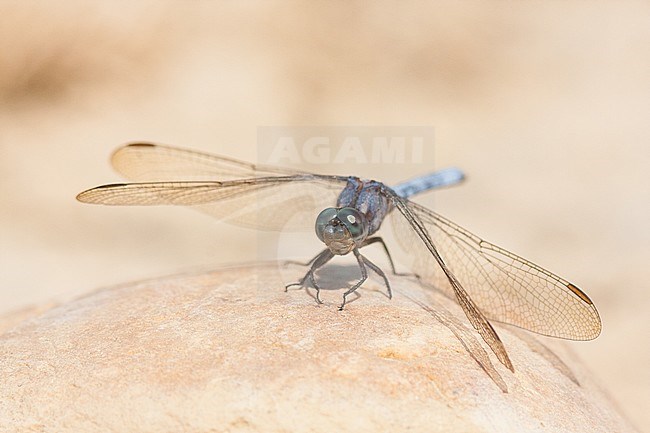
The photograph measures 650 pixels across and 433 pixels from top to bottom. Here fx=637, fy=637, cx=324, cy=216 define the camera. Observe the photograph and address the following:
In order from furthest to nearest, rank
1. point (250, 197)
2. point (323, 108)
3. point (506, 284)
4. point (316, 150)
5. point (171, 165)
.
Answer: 1. point (323, 108)
2. point (316, 150)
3. point (171, 165)
4. point (250, 197)
5. point (506, 284)

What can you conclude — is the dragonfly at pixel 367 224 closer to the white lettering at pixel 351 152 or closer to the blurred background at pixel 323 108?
the blurred background at pixel 323 108

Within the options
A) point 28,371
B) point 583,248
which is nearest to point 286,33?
point 583,248

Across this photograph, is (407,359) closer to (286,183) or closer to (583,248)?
(286,183)

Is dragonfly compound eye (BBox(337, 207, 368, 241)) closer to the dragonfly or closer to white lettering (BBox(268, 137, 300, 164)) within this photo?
the dragonfly

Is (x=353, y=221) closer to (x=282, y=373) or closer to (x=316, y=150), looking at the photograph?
(x=282, y=373)

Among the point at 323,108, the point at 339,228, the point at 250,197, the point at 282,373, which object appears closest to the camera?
the point at 282,373

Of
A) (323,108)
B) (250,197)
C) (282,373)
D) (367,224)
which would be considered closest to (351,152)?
(323,108)
